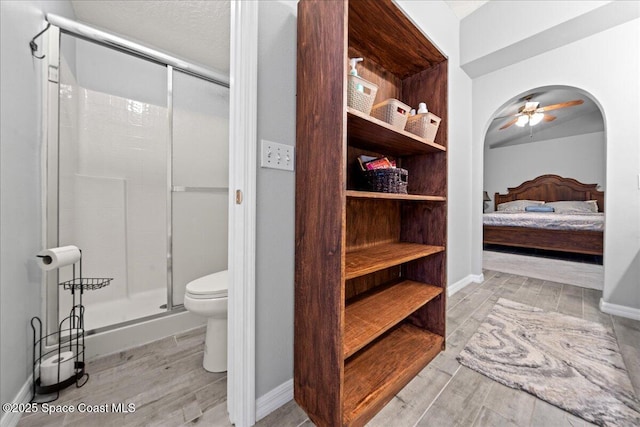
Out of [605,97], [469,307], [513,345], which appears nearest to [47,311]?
[513,345]

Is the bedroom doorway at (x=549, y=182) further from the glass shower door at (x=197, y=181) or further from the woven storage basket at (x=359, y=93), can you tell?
the glass shower door at (x=197, y=181)

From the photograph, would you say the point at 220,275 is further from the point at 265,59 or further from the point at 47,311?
the point at 265,59

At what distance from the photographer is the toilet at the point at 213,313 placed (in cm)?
130

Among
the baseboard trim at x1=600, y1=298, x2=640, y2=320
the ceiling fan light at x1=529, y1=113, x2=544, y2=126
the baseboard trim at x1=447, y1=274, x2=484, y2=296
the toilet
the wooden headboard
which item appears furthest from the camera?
the wooden headboard

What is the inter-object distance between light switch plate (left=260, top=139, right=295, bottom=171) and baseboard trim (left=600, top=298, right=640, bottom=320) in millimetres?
2948

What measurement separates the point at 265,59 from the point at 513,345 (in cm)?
219

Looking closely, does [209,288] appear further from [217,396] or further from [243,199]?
[243,199]

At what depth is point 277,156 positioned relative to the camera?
1.03 meters

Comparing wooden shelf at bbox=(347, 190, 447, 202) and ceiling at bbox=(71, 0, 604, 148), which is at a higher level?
ceiling at bbox=(71, 0, 604, 148)

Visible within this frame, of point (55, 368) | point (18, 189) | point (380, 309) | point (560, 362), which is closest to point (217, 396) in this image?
point (55, 368)

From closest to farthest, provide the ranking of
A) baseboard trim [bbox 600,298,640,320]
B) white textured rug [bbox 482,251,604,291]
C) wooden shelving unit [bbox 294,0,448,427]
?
wooden shelving unit [bbox 294,0,448,427] < baseboard trim [bbox 600,298,640,320] < white textured rug [bbox 482,251,604,291]

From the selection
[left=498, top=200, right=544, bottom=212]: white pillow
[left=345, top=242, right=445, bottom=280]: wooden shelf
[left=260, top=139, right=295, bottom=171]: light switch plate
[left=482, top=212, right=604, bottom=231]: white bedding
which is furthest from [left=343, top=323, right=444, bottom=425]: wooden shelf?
[left=498, top=200, right=544, bottom=212]: white pillow

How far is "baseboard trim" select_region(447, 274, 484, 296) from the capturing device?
2.40m

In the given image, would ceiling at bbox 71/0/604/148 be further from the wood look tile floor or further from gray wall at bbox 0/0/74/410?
the wood look tile floor
